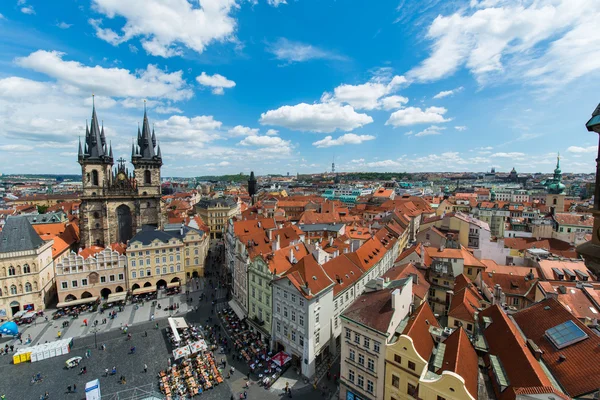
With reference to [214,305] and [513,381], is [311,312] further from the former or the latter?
[214,305]

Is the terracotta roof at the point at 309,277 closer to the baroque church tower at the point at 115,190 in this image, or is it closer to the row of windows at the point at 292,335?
the row of windows at the point at 292,335

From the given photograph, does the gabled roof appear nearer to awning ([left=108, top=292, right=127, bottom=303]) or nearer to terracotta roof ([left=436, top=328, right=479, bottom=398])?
awning ([left=108, top=292, right=127, bottom=303])

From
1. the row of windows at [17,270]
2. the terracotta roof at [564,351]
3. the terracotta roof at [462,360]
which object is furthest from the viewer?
the row of windows at [17,270]

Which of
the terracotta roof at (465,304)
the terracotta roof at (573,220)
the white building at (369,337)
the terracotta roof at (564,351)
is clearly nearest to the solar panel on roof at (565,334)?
the terracotta roof at (564,351)

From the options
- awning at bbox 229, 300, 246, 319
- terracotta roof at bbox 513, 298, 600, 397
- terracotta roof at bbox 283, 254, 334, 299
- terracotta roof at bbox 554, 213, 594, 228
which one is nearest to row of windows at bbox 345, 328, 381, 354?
terracotta roof at bbox 283, 254, 334, 299

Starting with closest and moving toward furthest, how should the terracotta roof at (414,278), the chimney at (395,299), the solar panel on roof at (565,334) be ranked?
the solar panel on roof at (565,334) < the chimney at (395,299) < the terracotta roof at (414,278)

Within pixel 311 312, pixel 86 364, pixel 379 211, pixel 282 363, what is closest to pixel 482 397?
pixel 311 312

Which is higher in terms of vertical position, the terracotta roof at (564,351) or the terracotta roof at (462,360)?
the terracotta roof at (564,351)
